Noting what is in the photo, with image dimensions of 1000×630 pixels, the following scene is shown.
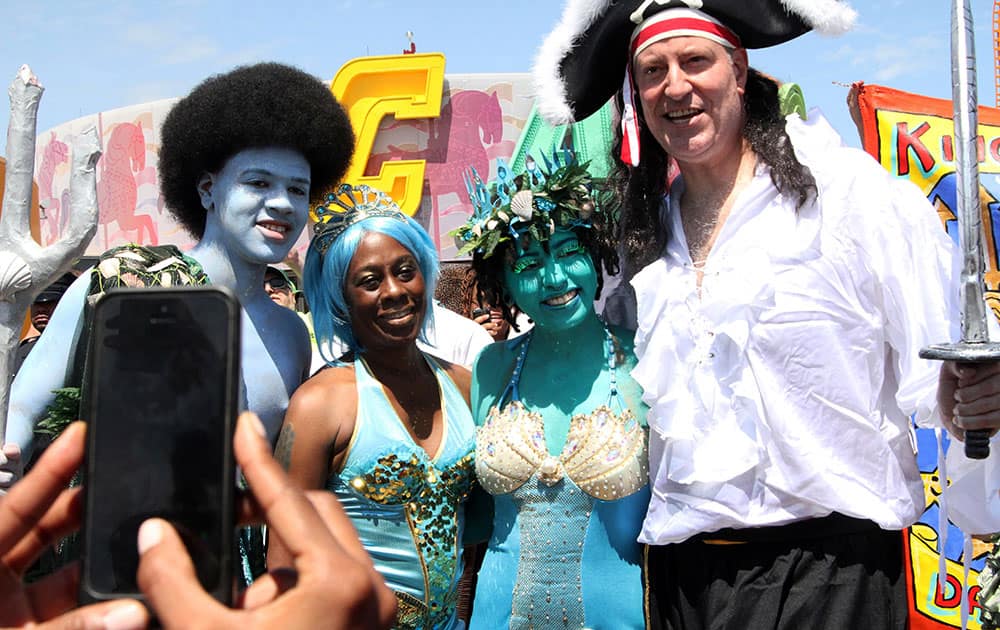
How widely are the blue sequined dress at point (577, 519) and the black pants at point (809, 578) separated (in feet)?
0.92

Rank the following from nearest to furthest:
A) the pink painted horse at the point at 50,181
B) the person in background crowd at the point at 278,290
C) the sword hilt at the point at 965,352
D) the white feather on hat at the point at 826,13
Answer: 1. the sword hilt at the point at 965,352
2. the white feather on hat at the point at 826,13
3. the person in background crowd at the point at 278,290
4. the pink painted horse at the point at 50,181

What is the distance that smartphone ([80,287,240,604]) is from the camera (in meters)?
0.87

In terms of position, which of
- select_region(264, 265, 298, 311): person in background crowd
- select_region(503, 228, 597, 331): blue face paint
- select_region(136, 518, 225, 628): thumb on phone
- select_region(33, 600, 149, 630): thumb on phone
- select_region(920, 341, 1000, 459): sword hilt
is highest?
select_region(264, 265, 298, 311): person in background crowd

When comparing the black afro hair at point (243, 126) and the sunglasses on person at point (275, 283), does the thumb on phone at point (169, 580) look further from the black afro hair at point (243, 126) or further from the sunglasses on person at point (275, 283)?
the sunglasses on person at point (275, 283)

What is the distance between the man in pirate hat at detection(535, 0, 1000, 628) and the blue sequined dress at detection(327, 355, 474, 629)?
0.59 m

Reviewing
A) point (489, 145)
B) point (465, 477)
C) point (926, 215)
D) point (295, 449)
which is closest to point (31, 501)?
point (295, 449)

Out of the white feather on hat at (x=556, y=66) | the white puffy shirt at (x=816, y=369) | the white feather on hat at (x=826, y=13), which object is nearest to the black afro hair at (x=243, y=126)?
the white feather on hat at (x=556, y=66)

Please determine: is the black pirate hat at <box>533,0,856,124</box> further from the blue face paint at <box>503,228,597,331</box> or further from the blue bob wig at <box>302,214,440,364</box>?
the blue bob wig at <box>302,214,440,364</box>

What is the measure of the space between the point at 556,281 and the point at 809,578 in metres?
1.05

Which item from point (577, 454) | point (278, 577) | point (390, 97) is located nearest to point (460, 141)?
point (390, 97)

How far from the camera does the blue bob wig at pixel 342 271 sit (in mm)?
2768

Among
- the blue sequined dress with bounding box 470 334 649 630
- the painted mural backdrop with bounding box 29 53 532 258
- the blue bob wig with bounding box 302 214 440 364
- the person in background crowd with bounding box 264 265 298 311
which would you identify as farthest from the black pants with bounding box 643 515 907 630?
the painted mural backdrop with bounding box 29 53 532 258

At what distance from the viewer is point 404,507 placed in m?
2.56

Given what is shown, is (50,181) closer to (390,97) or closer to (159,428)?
(390,97)
